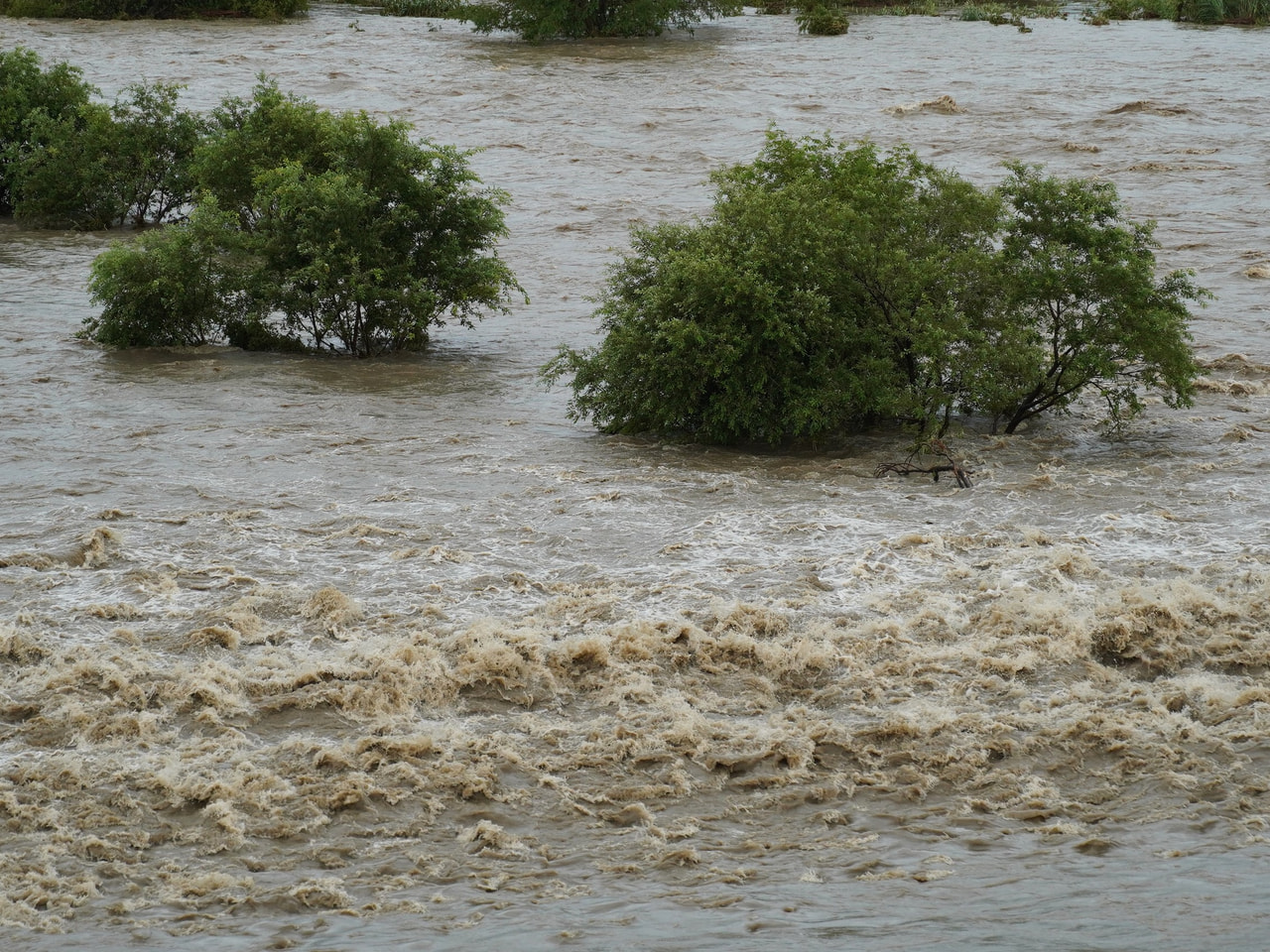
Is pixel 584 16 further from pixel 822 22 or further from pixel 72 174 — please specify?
pixel 72 174

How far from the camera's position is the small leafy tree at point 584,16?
34.0 m

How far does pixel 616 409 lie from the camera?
11281 mm

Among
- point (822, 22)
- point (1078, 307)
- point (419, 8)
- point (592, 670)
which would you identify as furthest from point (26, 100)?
point (419, 8)

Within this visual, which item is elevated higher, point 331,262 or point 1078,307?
point 1078,307

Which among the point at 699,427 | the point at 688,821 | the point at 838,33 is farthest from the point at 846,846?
the point at 838,33

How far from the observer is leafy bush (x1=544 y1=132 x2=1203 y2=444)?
10.6 meters

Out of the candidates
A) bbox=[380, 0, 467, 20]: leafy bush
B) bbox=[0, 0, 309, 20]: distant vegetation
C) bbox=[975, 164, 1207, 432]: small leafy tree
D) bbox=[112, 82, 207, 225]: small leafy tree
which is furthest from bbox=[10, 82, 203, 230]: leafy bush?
bbox=[380, 0, 467, 20]: leafy bush

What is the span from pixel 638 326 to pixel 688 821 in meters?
5.43

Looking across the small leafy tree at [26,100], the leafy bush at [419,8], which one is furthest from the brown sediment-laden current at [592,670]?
the leafy bush at [419,8]

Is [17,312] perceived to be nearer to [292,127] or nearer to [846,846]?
[292,127]

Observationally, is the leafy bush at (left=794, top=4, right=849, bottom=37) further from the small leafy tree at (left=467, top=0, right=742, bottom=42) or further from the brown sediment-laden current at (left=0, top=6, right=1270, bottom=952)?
the brown sediment-laden current at (left=0, top=6, right=1270, bottom=952)

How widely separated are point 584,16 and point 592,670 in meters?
29.4

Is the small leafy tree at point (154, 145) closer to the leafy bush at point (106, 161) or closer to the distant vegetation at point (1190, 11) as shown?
the leafy bush at point (106, 161)

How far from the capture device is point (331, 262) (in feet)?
42.7
